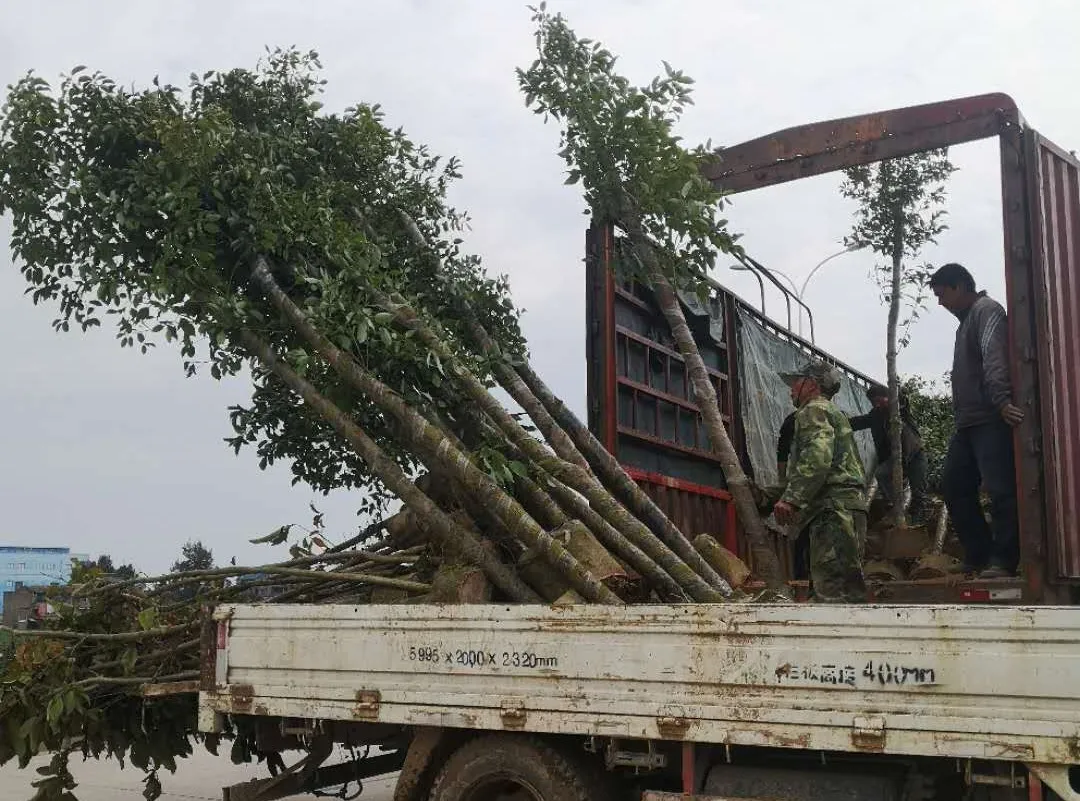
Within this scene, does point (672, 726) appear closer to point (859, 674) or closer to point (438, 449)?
point (859, 674)

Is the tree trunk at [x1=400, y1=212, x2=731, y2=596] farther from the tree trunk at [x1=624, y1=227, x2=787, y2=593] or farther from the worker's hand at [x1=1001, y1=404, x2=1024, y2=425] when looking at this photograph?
the worker's hand at [x1=1001, y1=404, x2=1024, y2=425]

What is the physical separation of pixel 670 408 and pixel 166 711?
3.72 metres

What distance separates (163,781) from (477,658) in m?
5.55

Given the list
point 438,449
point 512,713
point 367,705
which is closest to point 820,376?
point 438,449

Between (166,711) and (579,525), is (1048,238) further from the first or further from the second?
(166,711)

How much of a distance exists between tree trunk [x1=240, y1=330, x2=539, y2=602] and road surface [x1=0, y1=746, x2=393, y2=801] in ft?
10.6

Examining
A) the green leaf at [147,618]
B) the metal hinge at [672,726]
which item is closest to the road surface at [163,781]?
the green leaf at [147,618]

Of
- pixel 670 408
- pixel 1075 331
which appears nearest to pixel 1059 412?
pixel 1075 331

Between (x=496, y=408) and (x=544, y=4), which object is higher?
(x=544, y=4)

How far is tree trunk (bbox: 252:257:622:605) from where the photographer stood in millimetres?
5660

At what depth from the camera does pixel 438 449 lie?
20.0ft

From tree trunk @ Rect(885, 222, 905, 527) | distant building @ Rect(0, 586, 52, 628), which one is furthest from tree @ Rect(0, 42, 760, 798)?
distant building @ Rect(0, 586, 52, 628)

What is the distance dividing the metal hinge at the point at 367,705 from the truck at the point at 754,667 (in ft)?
0.04

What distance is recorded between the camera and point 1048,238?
5.32 m
